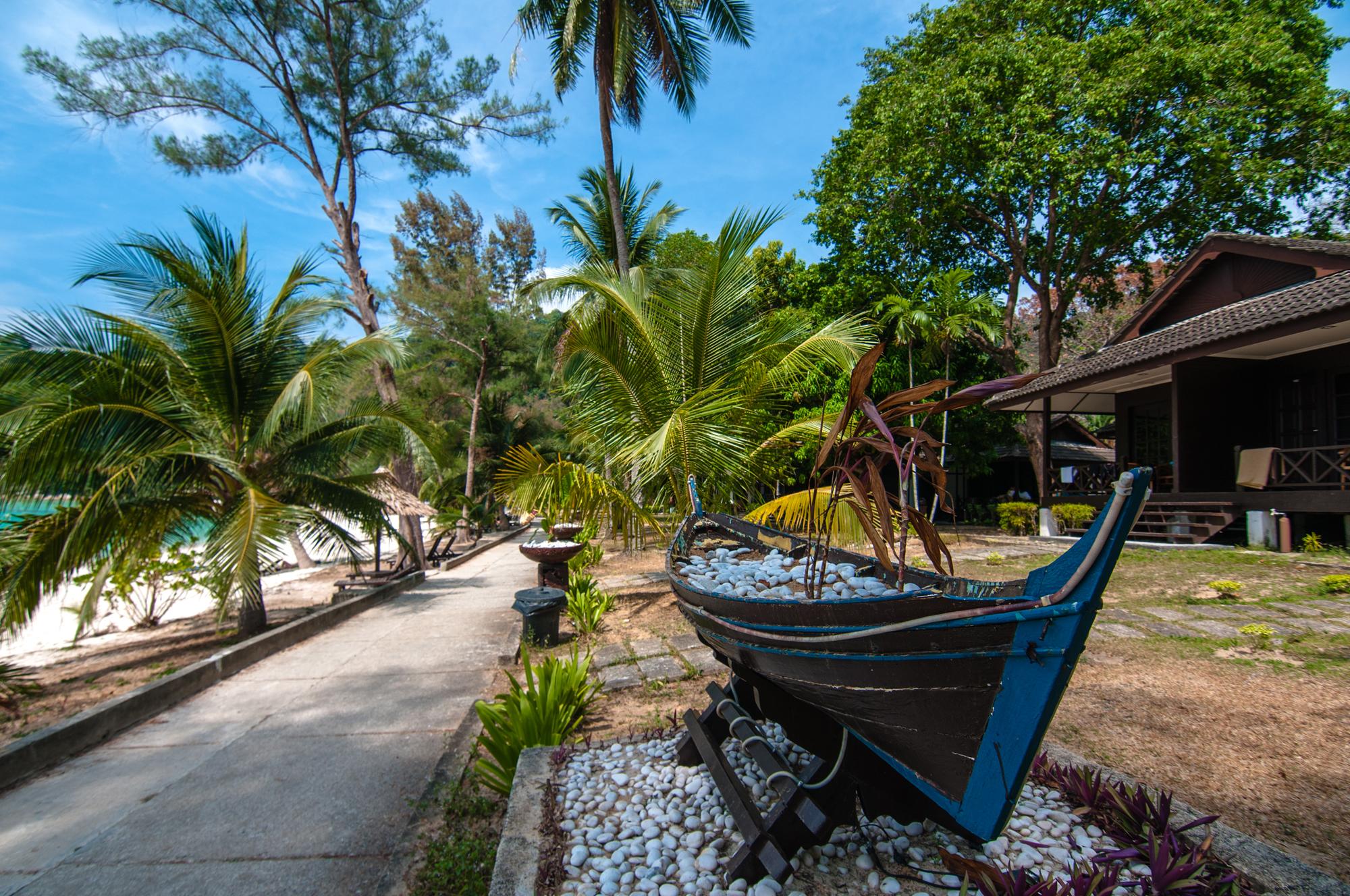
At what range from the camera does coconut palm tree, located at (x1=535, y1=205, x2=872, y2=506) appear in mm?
7426

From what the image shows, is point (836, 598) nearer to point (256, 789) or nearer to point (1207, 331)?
point (256, 789)

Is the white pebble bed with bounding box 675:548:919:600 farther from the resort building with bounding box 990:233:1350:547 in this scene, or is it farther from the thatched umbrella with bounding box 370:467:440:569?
the resort building with bounding box 990:233:1350:547

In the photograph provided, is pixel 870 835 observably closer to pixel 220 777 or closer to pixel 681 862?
pixel 681 862

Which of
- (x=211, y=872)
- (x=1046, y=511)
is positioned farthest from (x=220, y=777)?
(x=1046, y=511)

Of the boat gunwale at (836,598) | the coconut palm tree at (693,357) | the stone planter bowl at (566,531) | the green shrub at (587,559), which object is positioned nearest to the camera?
the boat gunwale at (836,598)

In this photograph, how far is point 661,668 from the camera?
17.8 feet

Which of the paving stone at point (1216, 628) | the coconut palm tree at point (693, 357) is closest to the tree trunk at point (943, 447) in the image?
the coconut palm tree at point (693, 357)

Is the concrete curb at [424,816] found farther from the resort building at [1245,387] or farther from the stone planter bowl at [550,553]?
the resort building at [1245,387]

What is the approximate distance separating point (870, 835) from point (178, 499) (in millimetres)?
7299

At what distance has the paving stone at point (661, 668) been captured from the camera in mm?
5223

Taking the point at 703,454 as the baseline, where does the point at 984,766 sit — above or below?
below

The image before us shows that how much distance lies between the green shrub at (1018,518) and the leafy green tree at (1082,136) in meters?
3.73

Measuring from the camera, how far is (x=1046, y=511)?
1348 centimetres

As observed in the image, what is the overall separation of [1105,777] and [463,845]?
115 inches
